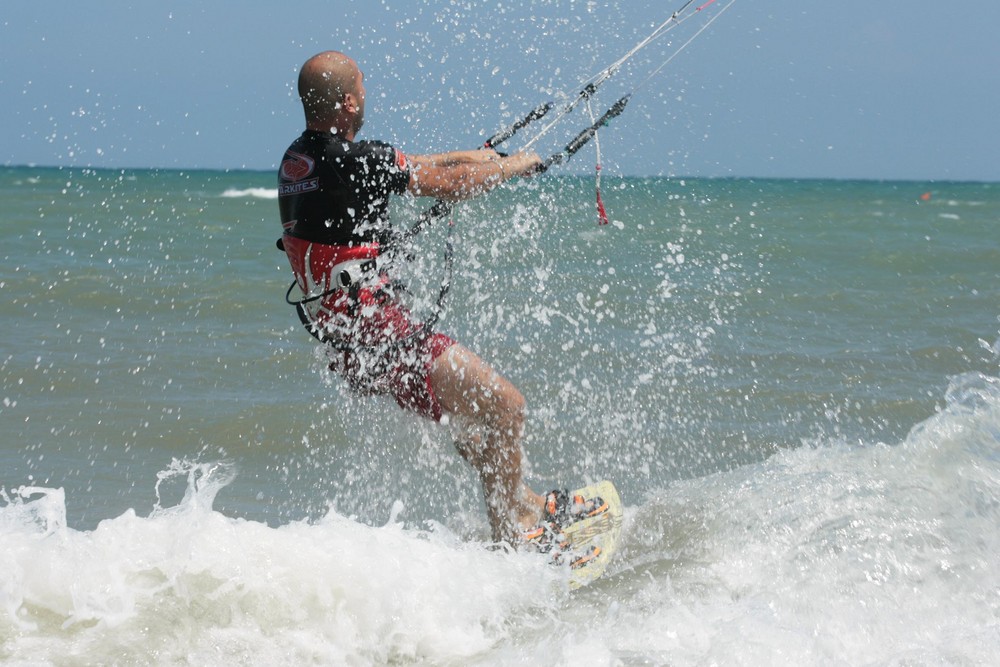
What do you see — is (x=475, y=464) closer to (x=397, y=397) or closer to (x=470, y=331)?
(x=397, y=397)

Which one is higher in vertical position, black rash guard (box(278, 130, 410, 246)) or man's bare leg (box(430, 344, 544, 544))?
black rash guard (box(278, 130, 410, 246))

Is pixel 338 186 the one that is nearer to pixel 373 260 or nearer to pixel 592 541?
pixel 373 260

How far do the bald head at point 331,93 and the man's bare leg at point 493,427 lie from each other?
920 mm

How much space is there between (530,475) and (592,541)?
1.13 m

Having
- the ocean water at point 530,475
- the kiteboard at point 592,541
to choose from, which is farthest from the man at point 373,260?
the ocean water at point 530,475

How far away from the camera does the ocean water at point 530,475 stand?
3309 mm

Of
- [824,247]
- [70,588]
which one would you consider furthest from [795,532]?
[824,247]

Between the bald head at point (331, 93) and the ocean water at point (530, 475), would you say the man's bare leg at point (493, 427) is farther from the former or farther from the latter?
the bald head at point (331, 93)

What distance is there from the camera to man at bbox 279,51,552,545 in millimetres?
4055

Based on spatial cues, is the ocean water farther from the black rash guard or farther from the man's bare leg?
the black rash guard

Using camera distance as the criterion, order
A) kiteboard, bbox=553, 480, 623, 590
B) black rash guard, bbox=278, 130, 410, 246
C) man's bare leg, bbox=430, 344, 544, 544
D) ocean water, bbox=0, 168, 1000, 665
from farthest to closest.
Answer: kiteboard, bbox=553, 480, 623, 590 → man's bare leg, bbox=430, 344, 544, 544 → black rash guard, bbox=278, 130, 410, 246 → ocean water, bbox=0, 168, 1000, 665

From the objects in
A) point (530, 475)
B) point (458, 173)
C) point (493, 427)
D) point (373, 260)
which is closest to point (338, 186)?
point (373, 260)

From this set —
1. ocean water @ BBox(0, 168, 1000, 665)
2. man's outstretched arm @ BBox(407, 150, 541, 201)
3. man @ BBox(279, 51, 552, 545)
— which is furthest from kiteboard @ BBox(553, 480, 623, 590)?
man's outstretched arm @ BBox(407, 150, 541, 201)

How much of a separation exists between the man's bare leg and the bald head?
92 cm
